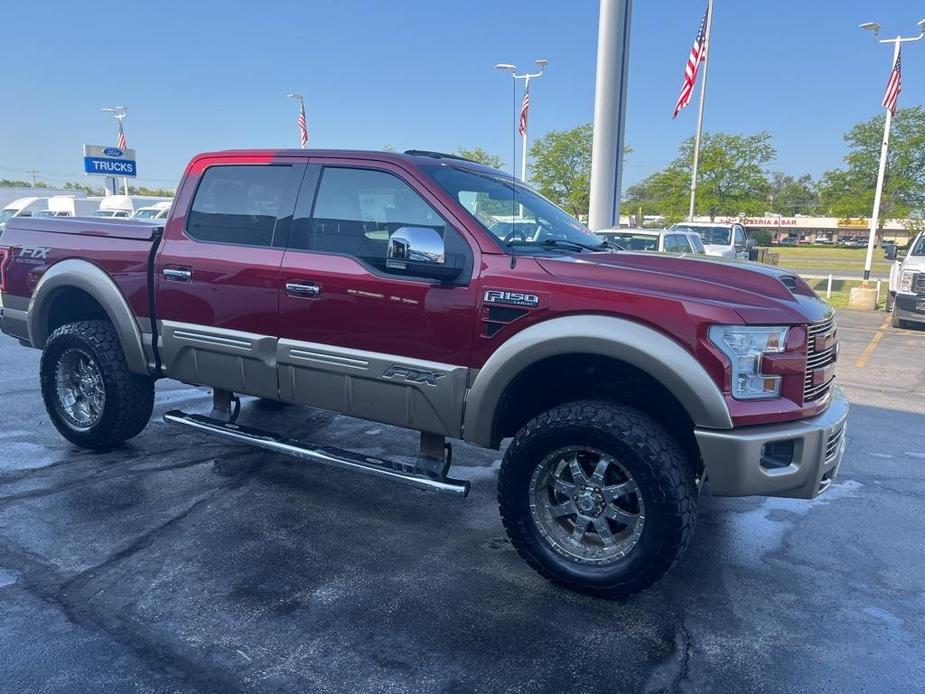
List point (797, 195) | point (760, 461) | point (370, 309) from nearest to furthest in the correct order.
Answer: point (760, 461) → point (370, 309) → point (797, 195)

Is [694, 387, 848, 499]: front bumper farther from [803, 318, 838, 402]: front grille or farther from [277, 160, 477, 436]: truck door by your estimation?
[277, 160, 477, 436]: truck door

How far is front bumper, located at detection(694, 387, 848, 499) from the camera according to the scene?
2.97m

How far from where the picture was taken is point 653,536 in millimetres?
3119

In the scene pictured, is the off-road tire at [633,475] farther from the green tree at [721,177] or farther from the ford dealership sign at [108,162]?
the green tree at [721,177]

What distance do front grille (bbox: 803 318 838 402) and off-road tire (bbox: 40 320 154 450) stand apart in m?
4.22

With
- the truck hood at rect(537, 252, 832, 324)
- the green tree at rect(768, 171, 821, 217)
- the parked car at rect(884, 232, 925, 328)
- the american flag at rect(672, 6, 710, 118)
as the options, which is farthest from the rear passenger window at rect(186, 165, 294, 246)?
the green tree at rect(768, 171, 821, 217)

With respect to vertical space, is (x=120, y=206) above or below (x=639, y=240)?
above

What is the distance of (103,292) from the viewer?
4742 mm

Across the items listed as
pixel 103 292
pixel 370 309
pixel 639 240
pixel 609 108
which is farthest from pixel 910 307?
pixel 103 292

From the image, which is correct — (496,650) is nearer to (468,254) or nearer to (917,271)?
(468,254)

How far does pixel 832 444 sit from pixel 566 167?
32.6m

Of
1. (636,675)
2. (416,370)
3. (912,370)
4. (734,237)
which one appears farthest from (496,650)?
(734,237)

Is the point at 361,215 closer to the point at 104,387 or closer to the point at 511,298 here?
the point at 511,298

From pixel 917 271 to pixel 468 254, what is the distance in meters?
11.8
